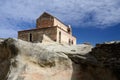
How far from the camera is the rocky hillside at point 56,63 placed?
30.7 ft

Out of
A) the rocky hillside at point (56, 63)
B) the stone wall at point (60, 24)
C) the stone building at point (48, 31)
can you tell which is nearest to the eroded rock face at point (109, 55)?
the rocky hillside at point (56, 63)

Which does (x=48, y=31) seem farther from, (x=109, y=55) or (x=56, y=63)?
(x=109, y=55)

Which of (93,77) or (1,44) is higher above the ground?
(1,44)

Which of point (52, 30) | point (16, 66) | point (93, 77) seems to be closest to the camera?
point (16, 66)

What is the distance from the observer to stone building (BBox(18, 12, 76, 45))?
140 ft

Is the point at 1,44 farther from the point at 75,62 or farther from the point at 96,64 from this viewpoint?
the point at 96,64

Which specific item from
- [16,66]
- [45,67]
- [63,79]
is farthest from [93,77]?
[16,66]

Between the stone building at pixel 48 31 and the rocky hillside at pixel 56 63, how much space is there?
1229 inches

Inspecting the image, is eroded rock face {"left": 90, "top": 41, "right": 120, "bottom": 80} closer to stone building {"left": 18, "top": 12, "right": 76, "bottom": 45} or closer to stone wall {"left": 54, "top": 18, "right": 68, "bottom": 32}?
stone building {"left": 18, "top": 12, "right": 76, "bottom": 45}

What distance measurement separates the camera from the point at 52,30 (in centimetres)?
4262

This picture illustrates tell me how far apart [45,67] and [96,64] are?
5.97ft

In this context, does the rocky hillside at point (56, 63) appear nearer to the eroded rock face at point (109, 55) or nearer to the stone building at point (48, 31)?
the eroded rock face at point (109, 55)

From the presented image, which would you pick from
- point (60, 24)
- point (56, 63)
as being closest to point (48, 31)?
point (60, 24)

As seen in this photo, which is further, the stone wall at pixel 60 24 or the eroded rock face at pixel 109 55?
the stone wall at pixel 60 24
